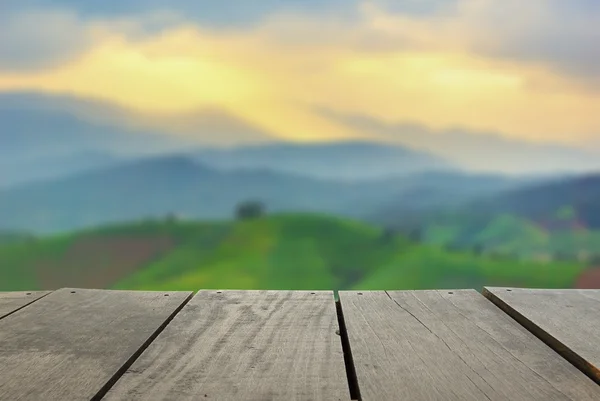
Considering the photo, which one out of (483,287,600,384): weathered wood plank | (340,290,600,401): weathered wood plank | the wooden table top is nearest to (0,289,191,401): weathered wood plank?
the wooden table top

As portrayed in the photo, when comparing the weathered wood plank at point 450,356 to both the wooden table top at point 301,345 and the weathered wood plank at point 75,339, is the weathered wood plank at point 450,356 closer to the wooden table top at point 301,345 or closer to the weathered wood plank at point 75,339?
the wooden table top at point 301,345

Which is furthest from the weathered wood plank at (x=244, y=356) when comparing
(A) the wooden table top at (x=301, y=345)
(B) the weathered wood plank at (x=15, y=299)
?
(B) the weathered wood plank at (x=15, y=299)

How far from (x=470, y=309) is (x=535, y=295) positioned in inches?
7.0

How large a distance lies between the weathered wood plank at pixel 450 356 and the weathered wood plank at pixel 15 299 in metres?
0.55

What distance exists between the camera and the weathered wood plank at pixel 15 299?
109 centimetres

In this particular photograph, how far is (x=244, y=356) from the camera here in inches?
32.2

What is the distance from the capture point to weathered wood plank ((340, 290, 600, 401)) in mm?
707

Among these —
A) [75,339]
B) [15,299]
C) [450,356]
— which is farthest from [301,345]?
[15,299]

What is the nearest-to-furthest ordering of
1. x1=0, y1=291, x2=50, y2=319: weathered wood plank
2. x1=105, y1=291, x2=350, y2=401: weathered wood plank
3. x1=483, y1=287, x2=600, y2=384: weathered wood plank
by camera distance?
x1=105, y1=291, x2=350, y2=401: weathered wood plank → x1=483, y1=287, x2=600, y2=384: weathered wood plank → x1=0, y1=291, x2=50, y2=319: weathered wood plank

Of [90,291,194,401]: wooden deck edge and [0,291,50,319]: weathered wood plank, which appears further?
[0,291,50,319]: weathered wood plank

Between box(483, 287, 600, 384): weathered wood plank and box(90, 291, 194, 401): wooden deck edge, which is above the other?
box(483, 287, 600, 384): weathered wood plank

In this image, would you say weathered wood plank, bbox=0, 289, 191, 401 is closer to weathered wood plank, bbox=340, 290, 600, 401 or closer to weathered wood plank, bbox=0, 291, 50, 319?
weathered wood plank, bbox=0, 291, 50, 319

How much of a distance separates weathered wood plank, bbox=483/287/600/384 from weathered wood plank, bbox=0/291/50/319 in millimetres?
818

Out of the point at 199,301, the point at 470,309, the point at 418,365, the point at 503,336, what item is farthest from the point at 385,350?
the point at 199,301
